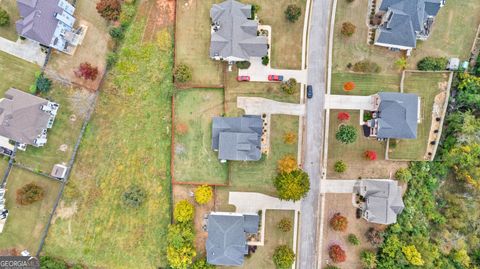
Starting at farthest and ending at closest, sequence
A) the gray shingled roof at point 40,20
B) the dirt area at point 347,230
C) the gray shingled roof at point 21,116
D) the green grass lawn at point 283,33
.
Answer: the dirt area at point 347,230 → the green grass lawn at point 283,33 → the gray shingled roof at point 21,116 → the gray shingled roof at point 40,20

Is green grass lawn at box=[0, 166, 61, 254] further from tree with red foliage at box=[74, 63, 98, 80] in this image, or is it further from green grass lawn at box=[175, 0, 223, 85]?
green grass lawn at box=[175, 0, 223, 85]

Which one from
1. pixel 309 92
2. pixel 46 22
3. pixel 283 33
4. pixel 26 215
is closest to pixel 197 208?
pixel 309 92

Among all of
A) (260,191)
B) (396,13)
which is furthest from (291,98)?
(396,13)

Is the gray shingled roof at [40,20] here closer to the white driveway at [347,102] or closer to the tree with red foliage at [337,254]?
the white driveway at [347,102]

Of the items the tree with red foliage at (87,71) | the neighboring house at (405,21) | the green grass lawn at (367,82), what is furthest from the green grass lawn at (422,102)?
the tree with red foliage at (87,71)

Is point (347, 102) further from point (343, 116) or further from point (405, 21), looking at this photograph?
point (405, 21)

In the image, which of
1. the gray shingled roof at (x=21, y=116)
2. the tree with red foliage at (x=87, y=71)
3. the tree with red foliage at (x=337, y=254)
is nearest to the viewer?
the gray shingled roof at (x=21, y=116)

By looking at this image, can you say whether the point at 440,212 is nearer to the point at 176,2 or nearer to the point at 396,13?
the point at 396,13
